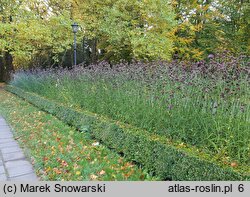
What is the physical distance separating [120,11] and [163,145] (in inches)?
398

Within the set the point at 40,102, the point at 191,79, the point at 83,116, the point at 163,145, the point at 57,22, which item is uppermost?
the point at 57,22

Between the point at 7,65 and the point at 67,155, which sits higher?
the point at 67,155

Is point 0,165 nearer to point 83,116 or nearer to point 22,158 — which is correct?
point 22,158

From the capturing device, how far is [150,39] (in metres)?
10.9

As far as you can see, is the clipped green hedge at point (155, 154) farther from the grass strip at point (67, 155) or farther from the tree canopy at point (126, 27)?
the tree canopy at point (126, 27)

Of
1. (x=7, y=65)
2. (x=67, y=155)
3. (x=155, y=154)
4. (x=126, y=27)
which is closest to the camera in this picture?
(x=155, y=154)

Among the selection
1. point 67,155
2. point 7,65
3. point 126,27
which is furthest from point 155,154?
point 7,65

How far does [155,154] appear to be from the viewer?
9.87 feet

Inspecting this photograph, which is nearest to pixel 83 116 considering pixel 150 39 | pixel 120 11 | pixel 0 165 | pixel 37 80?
pixel 0 165

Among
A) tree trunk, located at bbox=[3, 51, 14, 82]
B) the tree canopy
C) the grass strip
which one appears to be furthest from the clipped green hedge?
tree trunk, located at bbox=[3, 51, 14, 82]

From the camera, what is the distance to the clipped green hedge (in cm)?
239

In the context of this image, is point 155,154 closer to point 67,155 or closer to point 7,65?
point 67,155

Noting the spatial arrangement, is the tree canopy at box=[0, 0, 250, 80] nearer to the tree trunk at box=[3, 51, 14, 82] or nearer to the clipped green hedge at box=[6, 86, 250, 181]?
the tree trunk at box=[3, 51, 14, 82]

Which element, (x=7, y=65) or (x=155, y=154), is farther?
(x=7, y=65)
